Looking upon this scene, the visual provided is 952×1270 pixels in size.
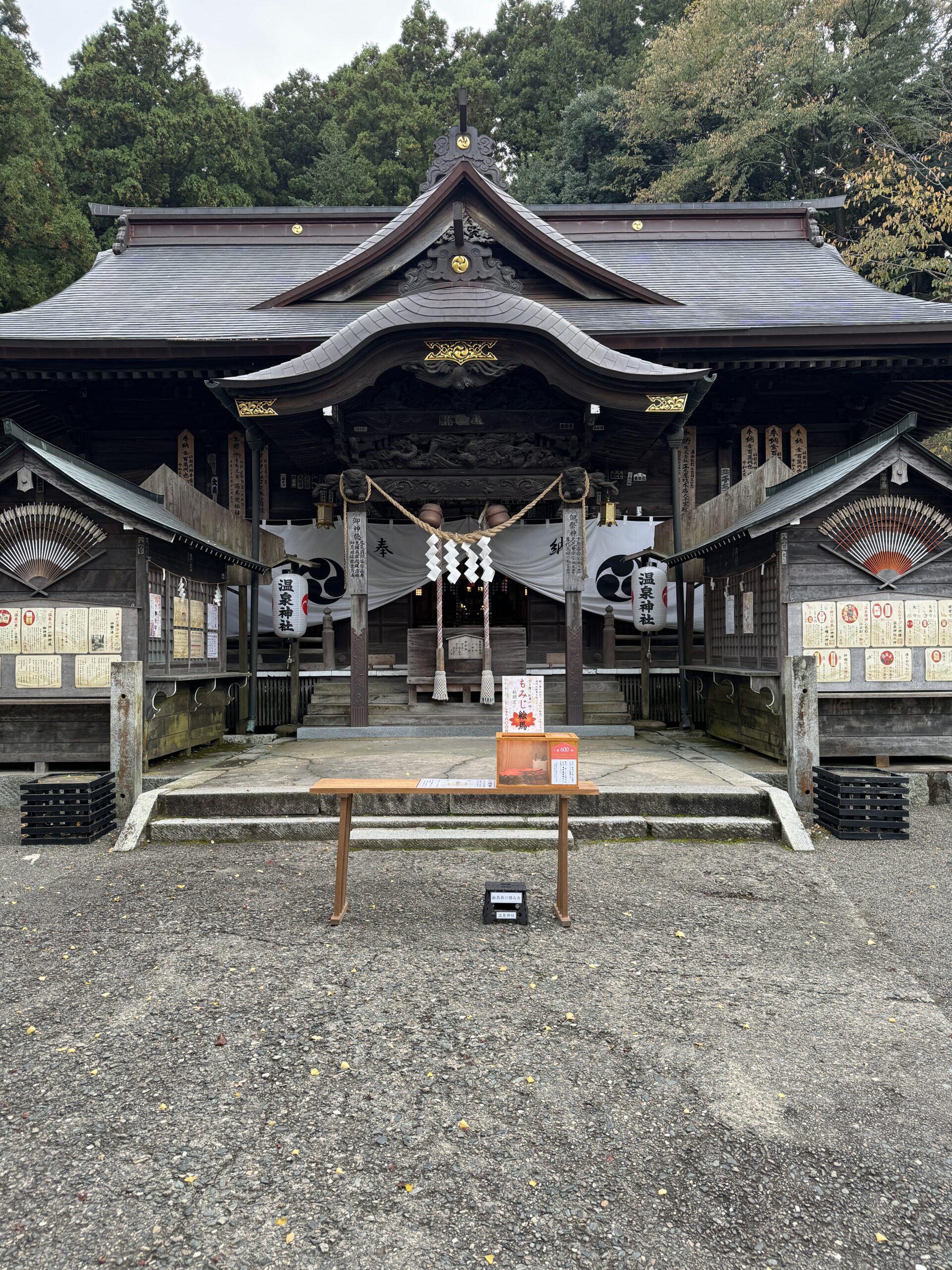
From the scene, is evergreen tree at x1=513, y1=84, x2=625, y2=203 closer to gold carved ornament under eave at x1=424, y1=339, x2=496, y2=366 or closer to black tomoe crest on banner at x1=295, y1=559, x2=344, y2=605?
black tomoe crest on banner at x1=295, y1=559, x2=344, y2=605

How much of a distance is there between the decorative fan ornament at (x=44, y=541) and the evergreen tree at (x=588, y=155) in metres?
24.8

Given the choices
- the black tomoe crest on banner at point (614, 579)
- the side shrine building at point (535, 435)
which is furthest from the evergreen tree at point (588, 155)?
the black tomoe crest on banner at point (614, 579)

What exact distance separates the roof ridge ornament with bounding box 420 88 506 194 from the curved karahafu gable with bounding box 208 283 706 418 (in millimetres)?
3040

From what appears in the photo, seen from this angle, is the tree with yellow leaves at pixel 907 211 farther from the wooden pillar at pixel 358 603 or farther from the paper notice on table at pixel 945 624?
the wooden pillar at pixel 358 603

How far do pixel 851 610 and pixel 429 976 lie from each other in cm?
557

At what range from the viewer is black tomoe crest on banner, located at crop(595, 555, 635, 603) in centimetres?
1155

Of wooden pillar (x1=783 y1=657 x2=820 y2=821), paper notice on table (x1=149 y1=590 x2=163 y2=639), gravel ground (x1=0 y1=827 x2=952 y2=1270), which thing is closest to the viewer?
gravel ground (x1=0 y1=827 x2=952 y2=1270)

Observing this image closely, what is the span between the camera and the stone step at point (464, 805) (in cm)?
582

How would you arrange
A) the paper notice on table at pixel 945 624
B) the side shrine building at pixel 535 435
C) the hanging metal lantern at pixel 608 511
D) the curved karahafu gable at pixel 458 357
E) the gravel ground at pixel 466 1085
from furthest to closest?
the hanging metal lantern at pixel 608 511
the curved karahafu gable at pixel 458 357
the side shrine building at pixel 535 435
the paper notice on table at pixel 945 624
the gravel ground at pixel 466 1085

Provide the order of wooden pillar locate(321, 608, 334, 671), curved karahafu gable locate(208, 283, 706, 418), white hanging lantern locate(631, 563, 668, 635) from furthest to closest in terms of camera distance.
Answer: wooden pillar locate(321, 608, 334, 671) < white hanging lantern locate(631, 563, 668, 635) < curved karahafu gable locate(208, 283, 706, 418)

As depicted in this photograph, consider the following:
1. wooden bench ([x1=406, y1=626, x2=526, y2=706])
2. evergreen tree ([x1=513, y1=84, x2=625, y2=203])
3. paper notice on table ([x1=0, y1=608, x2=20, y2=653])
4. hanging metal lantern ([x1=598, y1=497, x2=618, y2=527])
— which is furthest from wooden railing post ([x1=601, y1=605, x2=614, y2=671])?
evergreen tree ([x1=513, y1=84, x2=625, y2=203])

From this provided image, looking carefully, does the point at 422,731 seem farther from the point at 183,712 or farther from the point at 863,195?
the point at 863,195

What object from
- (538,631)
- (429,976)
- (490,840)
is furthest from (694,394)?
(429,976)

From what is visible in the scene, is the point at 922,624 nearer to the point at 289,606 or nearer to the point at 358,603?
the point at 358,603
